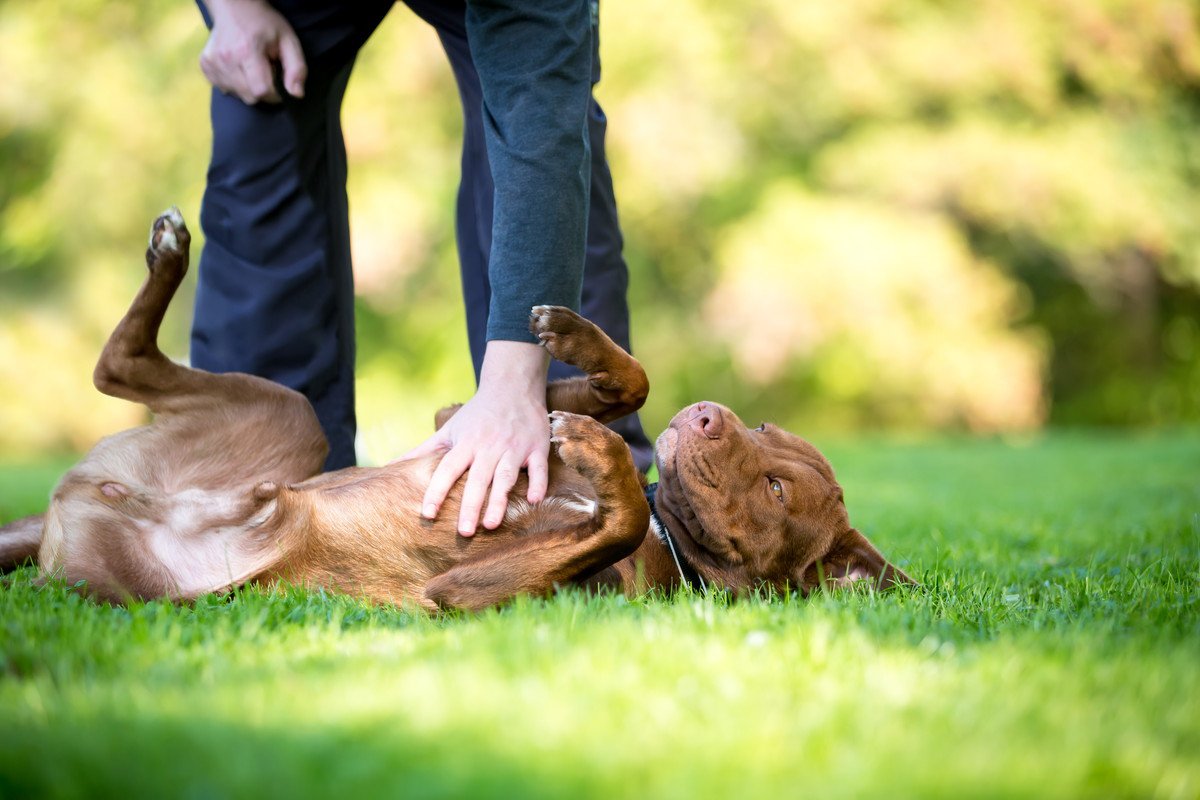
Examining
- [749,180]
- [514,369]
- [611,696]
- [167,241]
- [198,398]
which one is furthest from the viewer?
[749,180]

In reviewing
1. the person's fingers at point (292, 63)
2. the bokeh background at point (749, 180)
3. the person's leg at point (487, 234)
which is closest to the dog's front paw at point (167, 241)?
the person's fingers at point (292, 63)

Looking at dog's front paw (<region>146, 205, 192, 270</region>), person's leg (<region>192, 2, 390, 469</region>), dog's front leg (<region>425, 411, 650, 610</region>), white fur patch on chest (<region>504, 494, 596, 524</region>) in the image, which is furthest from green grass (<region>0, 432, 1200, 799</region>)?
person's leg (<region>192, 2, 390, 469</region>)

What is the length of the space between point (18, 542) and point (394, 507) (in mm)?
1298

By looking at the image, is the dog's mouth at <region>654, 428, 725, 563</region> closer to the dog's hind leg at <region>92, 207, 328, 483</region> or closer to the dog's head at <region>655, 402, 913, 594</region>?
the dog's head at <region>655, 402, 913, 594</region>

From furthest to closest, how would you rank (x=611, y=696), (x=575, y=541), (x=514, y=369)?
(x=514, y=369), (x=575, y=541), (x=611, y=696)

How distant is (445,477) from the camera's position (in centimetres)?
295

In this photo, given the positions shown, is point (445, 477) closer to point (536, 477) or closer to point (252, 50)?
point (536, 477)

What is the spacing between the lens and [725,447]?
10.8 feet

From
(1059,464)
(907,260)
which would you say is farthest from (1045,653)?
(907,260)

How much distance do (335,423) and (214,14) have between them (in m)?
1.51

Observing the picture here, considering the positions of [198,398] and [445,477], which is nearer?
[445,477]

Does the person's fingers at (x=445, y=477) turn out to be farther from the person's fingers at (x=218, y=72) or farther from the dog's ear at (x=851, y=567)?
the person's fingers at (x=218, y=72)

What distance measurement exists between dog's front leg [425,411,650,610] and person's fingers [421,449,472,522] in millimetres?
178

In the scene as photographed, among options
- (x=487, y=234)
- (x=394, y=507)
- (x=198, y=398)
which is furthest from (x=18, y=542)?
(x=487, y=234)
